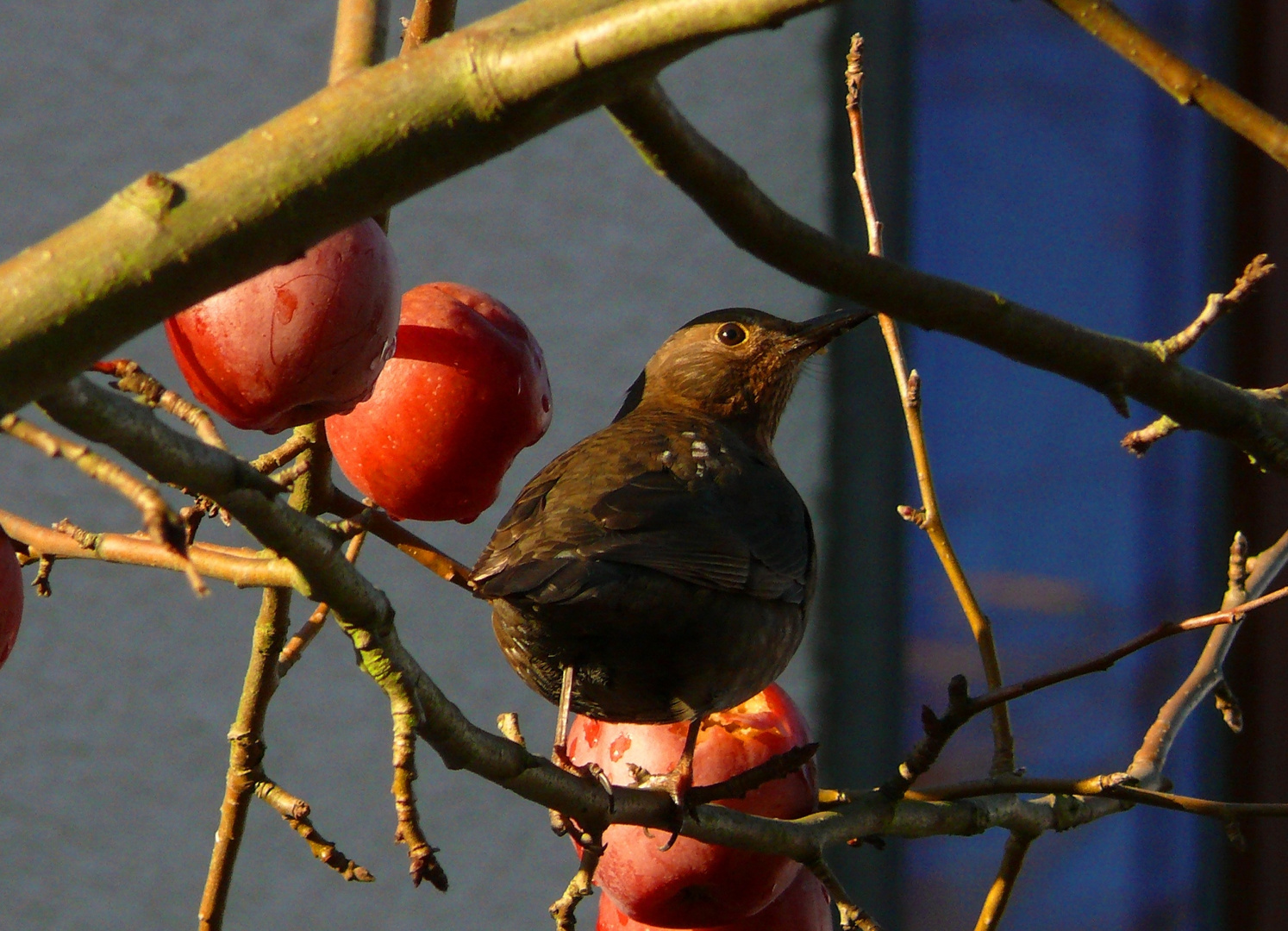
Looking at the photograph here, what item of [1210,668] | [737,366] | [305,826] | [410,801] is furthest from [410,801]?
[737,366]

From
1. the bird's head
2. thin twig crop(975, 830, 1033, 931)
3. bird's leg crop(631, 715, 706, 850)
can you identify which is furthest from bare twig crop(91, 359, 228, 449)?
the bird's head

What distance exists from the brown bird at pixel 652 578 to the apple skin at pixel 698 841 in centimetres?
2

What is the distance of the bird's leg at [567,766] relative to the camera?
99 centimetres

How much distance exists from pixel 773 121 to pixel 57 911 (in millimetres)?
1981

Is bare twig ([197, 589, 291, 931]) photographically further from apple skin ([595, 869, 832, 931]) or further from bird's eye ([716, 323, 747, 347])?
bird's eye ([716, 323, 747, 347])

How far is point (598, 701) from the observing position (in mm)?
1262

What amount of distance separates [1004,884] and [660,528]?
44cm

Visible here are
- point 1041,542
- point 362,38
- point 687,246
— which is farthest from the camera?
point 1041,542

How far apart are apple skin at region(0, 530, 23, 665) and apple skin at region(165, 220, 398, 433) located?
17 cm

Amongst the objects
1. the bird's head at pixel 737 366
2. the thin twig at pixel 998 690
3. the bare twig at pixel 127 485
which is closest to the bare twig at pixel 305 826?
the thin twig at pixel 998 690

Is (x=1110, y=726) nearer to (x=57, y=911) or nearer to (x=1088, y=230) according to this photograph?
(x=1088, y=230)

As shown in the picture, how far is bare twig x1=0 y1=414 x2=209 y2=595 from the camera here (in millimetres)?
434

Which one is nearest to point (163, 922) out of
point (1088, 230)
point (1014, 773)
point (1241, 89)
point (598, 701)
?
point (598, 701)

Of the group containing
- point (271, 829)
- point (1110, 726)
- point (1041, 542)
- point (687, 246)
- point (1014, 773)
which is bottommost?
point (1014, 773)
